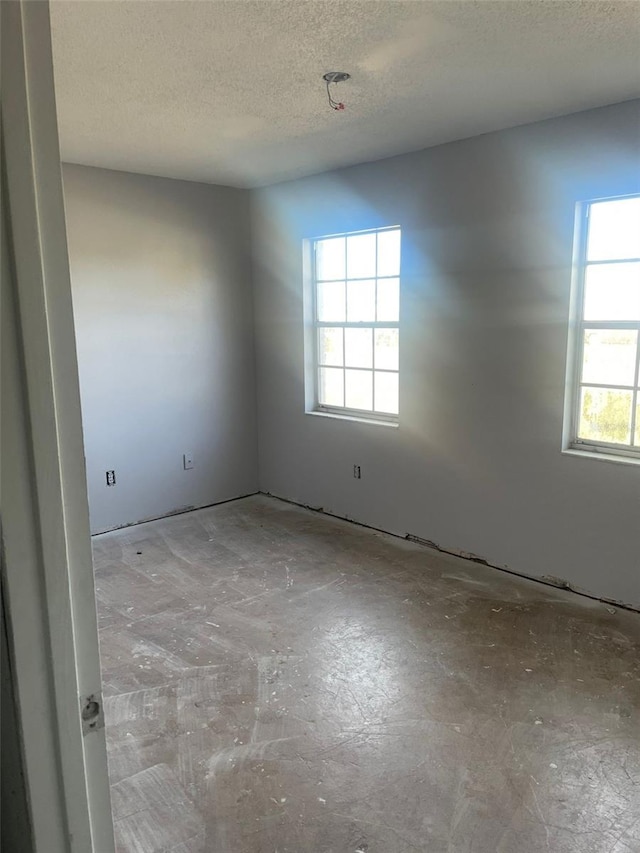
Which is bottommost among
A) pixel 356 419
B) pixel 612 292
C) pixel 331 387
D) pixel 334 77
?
pixel 356 419

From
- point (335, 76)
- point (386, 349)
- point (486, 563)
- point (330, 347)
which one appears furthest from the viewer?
point (330, 347)

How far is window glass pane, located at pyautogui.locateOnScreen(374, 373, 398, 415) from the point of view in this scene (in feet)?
14.4

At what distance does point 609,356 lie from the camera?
10.7 feet

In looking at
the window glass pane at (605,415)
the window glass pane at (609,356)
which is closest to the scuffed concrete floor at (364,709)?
the window glass pane at (605,415)

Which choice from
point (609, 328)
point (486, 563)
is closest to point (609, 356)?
point (609, 328)

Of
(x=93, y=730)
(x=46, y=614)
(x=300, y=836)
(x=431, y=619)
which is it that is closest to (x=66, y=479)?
(x=46, y=614)

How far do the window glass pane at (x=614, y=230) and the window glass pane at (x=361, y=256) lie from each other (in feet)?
5.13

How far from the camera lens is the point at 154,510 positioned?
485 centimetres

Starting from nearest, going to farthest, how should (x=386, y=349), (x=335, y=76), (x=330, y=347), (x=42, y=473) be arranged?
(x=42, y=473) < (x=335, y=76) < (x=386, y=349) < (x=330, y=347)

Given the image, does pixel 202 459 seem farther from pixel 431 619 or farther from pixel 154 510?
pixel 431 619

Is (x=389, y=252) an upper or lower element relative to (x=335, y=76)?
lower

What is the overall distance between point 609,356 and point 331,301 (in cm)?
217

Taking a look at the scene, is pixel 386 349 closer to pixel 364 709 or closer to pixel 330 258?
pixel 330 258

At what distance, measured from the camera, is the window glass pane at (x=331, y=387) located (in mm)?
4840
